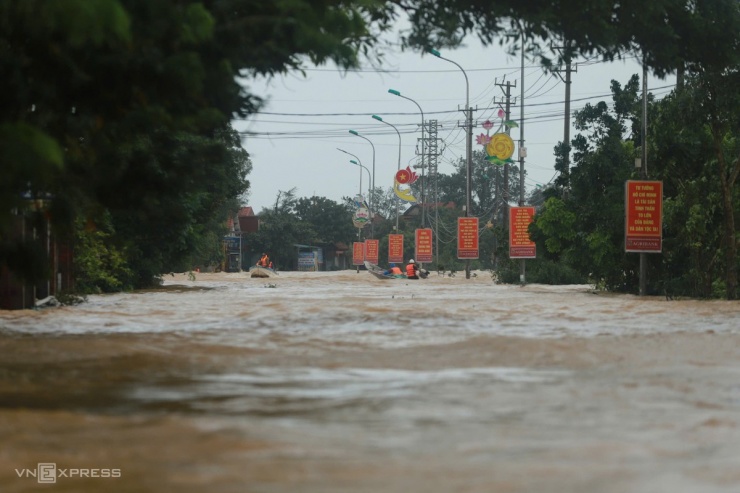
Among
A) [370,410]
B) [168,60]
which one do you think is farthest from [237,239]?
[370,410]

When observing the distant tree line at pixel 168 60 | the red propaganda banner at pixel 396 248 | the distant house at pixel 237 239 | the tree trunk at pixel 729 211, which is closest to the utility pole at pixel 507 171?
the red propaganda banner at pixel 396 248

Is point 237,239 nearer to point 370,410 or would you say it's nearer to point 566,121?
point 566,121

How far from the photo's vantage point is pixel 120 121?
1033 cm

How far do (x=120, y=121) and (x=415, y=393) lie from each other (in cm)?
353

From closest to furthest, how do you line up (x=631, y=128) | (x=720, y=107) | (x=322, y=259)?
(x=720, y=107), (x=631, y=128), (x=322, y=259)

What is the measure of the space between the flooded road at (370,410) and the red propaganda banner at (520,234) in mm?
27955

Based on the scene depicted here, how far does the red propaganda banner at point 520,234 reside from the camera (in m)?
43.9

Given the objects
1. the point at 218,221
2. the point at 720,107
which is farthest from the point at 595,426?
the point at 218,221

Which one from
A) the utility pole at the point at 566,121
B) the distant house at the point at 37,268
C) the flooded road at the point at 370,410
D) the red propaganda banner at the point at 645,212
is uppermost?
the utility pole at the point at 566,121

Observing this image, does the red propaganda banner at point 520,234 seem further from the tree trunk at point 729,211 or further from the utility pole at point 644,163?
the tree trunk at point 729,211

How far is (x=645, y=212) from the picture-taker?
30500mm

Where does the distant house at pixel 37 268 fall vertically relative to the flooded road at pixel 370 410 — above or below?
above

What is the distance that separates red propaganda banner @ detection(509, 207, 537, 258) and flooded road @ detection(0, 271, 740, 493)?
28.0 metres

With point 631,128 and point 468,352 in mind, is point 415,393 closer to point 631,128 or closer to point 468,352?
point 468,352
